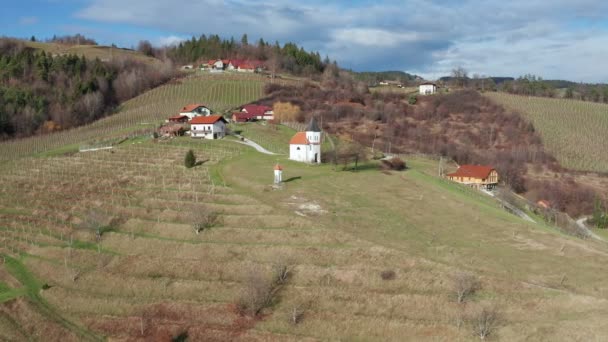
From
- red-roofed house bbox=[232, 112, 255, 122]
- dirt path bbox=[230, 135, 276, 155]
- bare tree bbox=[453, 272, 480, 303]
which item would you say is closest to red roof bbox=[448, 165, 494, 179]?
dirt path bbox=[230, 135, 276, 155]

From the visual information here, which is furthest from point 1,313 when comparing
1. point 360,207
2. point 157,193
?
point 360,207

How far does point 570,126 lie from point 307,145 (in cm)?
10244

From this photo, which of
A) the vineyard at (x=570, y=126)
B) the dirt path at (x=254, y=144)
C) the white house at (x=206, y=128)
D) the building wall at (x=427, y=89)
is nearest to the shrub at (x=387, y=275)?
the dirt path at (x=254, y=144)

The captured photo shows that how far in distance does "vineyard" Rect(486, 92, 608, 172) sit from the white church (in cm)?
7246

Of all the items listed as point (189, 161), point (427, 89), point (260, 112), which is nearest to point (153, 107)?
point (260, 112)

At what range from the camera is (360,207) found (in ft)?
179

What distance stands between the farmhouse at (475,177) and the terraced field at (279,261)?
26951mm

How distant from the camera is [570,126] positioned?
14388 centimetres

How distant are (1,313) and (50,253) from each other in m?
9.40

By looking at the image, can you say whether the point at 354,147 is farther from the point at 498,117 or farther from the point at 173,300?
the point at 498,117

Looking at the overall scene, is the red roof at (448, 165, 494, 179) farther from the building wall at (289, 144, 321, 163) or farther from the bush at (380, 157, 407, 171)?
the building wall at (289, 144, 321, 163)

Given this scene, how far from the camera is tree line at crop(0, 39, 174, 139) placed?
110250 millimetres

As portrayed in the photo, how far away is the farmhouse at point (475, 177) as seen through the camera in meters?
89.7

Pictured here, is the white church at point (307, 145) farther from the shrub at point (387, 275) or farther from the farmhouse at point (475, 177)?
the shrub at point (387, 275)
